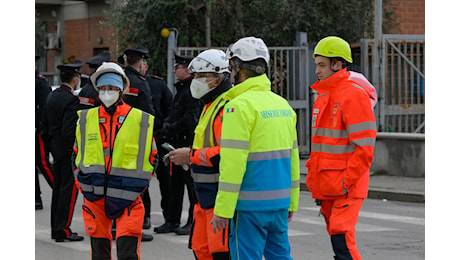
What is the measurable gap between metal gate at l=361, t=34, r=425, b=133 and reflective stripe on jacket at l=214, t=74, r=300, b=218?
37.7 feet

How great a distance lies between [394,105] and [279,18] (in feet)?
14.3

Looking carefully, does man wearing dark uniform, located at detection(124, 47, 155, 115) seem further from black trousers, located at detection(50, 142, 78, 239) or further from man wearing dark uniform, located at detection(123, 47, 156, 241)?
black trousers, located at detection(50, 142, 78, 239)

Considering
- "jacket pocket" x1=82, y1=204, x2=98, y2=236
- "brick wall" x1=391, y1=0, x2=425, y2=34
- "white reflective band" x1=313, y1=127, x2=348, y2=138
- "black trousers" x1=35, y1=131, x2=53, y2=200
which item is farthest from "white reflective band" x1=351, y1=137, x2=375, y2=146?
"brick wall" x1=391, y1=0, x2=425, y2=34

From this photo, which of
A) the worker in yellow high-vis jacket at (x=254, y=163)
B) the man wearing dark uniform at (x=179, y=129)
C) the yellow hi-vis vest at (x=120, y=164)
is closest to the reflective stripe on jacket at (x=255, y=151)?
the worker in yellow high-vis jacket at (x=254, y=163)

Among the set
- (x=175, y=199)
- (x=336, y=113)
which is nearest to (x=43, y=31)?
(x=175, y=199)

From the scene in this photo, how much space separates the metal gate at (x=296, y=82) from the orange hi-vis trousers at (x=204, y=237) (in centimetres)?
1319

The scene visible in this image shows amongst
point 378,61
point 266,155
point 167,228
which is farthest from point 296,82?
point 266,155

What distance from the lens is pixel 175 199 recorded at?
10.7m

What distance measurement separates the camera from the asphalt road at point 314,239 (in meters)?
9.24

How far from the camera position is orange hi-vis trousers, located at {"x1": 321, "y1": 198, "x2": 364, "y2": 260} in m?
6.30

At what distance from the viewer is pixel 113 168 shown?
22.8 feet

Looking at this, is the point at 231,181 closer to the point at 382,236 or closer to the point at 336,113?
the point at 336,113

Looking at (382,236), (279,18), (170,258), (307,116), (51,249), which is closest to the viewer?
(170,258)

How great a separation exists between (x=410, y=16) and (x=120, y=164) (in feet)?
61.3
